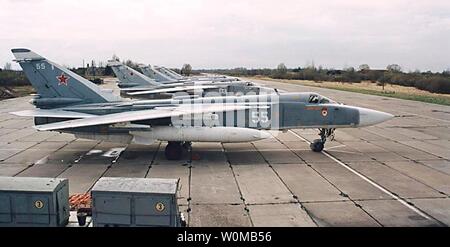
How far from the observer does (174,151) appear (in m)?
13.5

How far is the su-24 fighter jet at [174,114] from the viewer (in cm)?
1337

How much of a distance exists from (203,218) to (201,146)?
806cm

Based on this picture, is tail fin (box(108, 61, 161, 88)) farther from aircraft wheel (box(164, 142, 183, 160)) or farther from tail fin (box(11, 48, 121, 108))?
aircraft wheel (box(164, 142, 183, 160))

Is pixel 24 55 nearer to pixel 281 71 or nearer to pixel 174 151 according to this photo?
pixel 174 151

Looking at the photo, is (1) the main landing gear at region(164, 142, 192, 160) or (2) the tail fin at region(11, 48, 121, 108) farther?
(2) the tail fin at region(11, 48, 121, 108)

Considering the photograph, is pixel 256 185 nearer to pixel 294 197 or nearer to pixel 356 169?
pixel 294 197

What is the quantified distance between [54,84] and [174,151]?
568 cm

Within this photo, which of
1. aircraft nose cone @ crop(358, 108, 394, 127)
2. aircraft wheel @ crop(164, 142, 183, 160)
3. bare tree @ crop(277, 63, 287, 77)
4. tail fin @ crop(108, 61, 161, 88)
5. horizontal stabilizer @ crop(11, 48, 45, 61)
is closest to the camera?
aircraft wheel @ crop(164, 142, 183, 160)

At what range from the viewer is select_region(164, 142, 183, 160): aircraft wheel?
13539 millimetres

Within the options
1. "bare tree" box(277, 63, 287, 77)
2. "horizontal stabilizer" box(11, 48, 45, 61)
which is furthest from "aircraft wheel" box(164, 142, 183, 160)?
"bare tree" box(277, 63, 287, 77)

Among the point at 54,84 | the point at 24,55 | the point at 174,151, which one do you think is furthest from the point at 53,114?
the point at 174,151

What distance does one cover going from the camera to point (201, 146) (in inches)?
633
